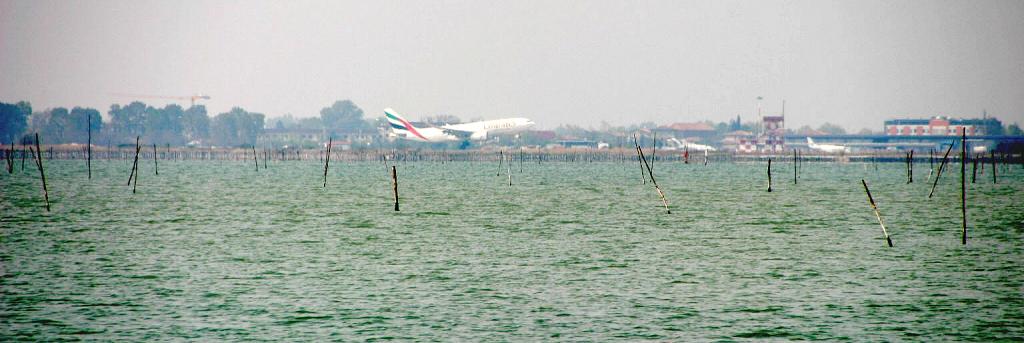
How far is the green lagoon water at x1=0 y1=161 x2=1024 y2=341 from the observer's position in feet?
81.2

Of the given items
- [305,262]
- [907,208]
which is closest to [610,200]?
[907,208]

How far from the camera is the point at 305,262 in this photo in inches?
1438

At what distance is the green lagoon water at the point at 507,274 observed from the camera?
2475 centimetres

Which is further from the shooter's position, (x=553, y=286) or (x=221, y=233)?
(x=221, y=233)

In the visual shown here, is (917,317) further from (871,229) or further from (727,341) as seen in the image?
(871,229)

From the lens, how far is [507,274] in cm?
3350

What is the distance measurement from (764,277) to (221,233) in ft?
82.6

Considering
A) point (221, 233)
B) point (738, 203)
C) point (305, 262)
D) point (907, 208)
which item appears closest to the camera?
point (305, 262)

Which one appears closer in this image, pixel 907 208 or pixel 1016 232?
pixel 1016 232

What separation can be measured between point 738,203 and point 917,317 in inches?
1807

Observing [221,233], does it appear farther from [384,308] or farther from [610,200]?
[610,200]

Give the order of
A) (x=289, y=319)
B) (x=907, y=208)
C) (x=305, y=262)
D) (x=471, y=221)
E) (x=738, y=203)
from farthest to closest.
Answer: (x=738, y=203) → (x=907, y=208) → (x=471, y=221) → (x=305, y=262) → (x=289, y=319)

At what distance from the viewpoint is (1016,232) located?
4788cm

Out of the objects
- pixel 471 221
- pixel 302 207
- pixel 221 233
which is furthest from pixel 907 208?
pixel 221 233
